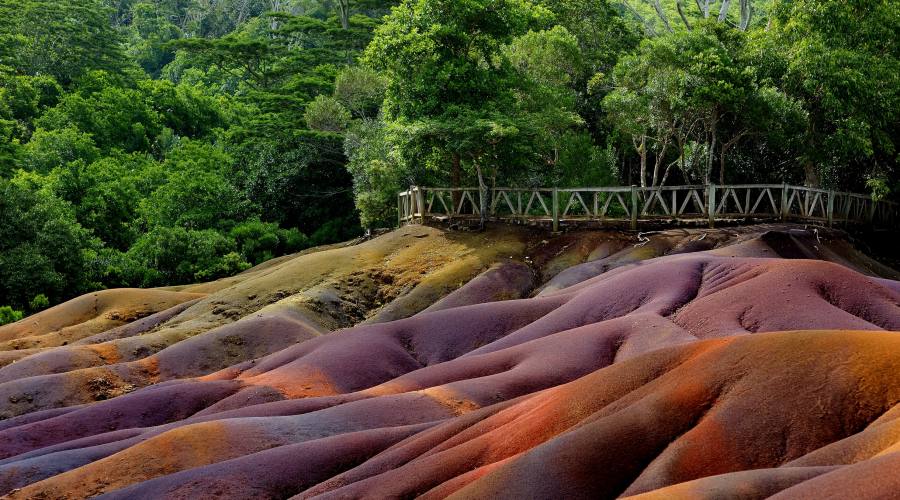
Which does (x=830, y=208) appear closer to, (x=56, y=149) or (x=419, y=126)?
(x=419, y=126)

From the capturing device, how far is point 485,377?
25.4 m

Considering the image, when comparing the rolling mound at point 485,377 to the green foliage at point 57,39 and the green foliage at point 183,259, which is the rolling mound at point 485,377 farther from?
the green foliage at point 57,39

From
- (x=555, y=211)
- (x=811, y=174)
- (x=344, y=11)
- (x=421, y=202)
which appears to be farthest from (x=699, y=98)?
(x=344, y=11)

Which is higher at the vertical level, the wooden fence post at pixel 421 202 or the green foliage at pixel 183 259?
the wooden fence post at pixel 421 202

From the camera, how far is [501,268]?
42125 millimetres

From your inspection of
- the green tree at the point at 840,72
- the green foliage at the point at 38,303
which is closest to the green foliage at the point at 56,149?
the green foliage at the point at 38,303

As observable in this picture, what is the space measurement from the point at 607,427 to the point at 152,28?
383 feet

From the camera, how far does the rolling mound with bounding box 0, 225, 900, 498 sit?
15.3 m

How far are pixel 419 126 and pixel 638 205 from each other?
1133 centimetres

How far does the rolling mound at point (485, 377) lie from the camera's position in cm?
1533

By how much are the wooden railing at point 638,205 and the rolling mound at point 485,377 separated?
135cm

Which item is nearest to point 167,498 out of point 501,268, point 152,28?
point 501,268

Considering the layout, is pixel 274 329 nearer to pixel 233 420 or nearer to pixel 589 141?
pixel 233 420

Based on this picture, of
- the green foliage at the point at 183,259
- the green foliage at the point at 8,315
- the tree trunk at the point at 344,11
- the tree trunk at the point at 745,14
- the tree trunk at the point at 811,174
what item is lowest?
the green foliage at the point at 8,315
